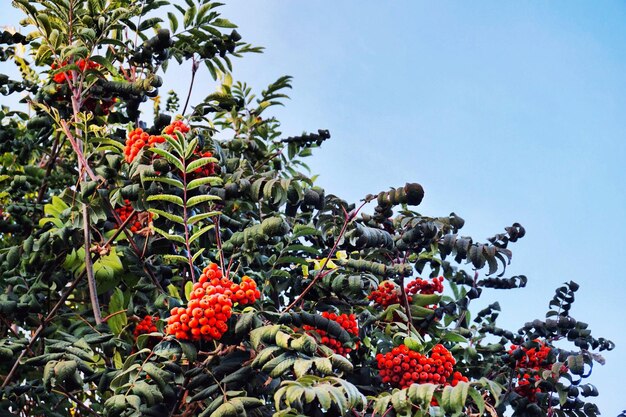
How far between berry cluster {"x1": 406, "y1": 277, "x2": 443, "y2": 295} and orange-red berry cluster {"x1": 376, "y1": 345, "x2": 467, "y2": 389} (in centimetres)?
61

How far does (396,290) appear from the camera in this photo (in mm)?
3680

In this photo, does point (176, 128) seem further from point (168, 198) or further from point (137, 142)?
point (168, 198)

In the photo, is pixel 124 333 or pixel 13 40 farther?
pixel 13 40

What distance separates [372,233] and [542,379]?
1.28m

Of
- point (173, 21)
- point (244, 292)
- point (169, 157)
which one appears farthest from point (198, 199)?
point (173, 21)

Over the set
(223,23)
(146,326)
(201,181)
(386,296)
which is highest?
(223,23)

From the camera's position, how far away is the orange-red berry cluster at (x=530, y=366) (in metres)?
3.90

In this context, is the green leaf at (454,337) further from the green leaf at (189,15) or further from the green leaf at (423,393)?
the green leaf at (189,15)

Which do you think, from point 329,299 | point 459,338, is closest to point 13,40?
point 329,299

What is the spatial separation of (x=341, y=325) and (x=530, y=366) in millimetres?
1300

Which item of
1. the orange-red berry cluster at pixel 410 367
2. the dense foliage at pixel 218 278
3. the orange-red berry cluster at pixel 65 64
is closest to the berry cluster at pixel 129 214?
the dense foliage at pixel 218 278

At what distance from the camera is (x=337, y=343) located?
10.3 feet

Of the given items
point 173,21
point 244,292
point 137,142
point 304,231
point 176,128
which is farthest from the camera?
point 173,21

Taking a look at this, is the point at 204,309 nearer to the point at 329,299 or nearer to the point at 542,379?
the point at 329,299
